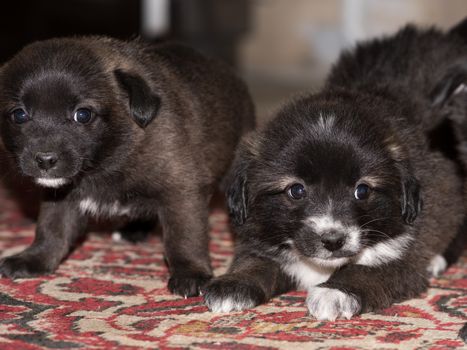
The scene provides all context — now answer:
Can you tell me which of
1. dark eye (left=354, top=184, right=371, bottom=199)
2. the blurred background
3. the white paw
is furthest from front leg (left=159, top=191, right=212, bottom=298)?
the blurred background

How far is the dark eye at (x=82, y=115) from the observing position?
3449mm

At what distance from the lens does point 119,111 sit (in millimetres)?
3639

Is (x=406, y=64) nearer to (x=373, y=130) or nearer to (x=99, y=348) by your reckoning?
(x=373, y=130)

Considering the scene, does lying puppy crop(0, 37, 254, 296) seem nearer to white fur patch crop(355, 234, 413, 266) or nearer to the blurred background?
white fur patch crop(355, 234, 413, 266)

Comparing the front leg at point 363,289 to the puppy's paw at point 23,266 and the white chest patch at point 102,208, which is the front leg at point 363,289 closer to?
the white chest patch at point 102,208

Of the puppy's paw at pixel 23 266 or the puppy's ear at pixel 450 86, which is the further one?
the puppy's ear at pixel 450 86

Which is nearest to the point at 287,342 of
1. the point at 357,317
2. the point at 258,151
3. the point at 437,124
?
the point at 357,317

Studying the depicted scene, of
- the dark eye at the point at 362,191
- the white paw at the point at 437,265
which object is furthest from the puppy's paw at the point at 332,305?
the white paw at the point at 437,265

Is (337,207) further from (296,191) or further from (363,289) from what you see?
(363,289)

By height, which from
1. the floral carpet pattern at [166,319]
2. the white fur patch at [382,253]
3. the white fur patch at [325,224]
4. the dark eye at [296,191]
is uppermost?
the dark eye at [296,191]

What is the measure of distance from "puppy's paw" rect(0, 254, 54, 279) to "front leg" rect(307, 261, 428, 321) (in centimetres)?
131

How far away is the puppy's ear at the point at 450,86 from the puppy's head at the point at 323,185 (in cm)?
55

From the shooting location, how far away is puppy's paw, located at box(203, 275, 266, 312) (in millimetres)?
3254

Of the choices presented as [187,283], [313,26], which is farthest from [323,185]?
[313,26]
